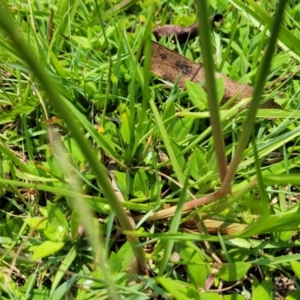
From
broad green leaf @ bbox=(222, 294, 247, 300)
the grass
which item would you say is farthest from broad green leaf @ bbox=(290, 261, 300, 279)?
broad green leaf @ bbox=(222, 294, 247, 300)

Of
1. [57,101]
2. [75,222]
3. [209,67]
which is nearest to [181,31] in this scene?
[75,222]

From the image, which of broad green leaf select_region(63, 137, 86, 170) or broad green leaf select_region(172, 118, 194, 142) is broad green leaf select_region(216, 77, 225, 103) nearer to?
broad green leaf select_region(172, 118, 194, 142)

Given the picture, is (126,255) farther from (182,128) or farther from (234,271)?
(182,128)

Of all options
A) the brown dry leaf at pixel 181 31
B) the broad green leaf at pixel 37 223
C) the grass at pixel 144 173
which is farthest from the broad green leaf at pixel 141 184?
the brown dry leaf at pixel 181 31

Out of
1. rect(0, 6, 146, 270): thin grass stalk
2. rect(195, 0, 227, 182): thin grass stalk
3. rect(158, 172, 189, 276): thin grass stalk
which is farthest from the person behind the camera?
rect(158, 172, 189, 276): thin grass stalk

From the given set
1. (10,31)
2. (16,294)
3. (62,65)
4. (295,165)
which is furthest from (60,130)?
(10,31)

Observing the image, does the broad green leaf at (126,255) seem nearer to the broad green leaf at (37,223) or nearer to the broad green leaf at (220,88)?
the broad green leaf at (37,223)

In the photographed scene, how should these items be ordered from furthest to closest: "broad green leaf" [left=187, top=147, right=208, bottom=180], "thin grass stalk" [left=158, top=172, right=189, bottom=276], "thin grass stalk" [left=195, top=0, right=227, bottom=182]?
"broad green leaf" [left=187, top=147, right=208, bottom=180] < "thin grass stalk" [left=158, top=172, right=189, bottom=276] < "thin grass stalk" [left=195, top=0, right=227, bottom=182]
